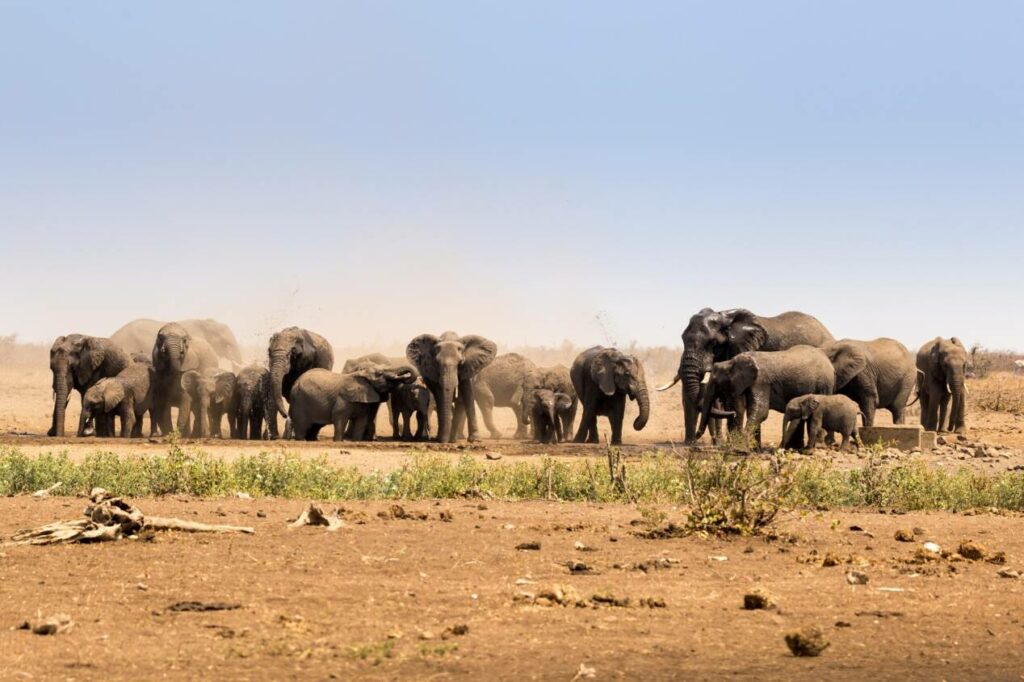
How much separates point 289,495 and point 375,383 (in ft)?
40.6

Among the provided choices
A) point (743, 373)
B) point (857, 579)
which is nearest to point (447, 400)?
point (743, 373)

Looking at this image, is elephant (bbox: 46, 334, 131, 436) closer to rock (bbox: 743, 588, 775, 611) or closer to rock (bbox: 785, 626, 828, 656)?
rock (bbox: 743, 588, 775, 611)

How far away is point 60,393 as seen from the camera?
28.6 m

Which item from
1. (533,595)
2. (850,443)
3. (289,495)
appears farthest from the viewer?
(850,443)

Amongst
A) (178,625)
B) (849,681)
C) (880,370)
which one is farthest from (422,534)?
(880,370)

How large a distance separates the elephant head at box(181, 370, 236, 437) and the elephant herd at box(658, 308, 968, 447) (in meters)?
9.75

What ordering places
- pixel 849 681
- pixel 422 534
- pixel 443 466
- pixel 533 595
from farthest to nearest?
pixel 443 466 < pixel 422 534 < pixel 533 595 < pixel 849 681

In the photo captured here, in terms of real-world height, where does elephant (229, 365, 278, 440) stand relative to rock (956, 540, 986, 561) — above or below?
above

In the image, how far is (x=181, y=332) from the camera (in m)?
28.4

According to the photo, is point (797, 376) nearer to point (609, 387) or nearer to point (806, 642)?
point (609, 387)

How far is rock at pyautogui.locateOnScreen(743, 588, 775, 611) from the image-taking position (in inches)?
342

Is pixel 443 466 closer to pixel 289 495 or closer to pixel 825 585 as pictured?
pixel 289 495

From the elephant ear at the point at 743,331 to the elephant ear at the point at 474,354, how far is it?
4903 millimetres

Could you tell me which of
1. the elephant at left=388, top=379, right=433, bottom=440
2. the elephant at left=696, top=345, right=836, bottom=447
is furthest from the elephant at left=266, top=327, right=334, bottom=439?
Result: the elephant at left=696, top=345, right=836, bottom=447
